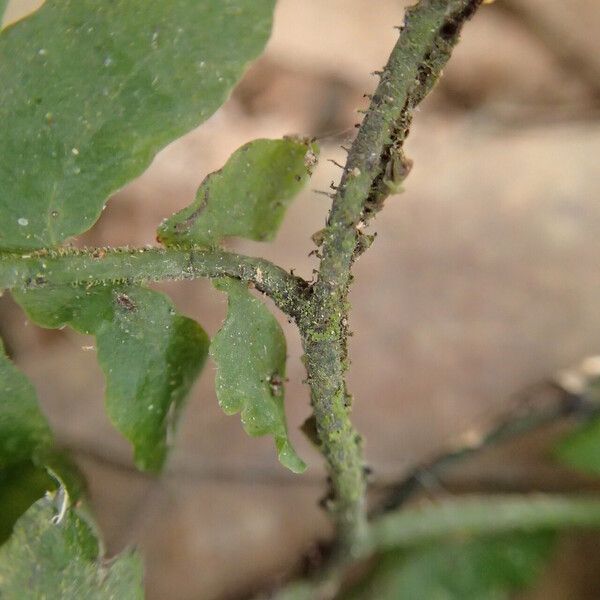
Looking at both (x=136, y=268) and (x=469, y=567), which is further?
(x=469, y=567)

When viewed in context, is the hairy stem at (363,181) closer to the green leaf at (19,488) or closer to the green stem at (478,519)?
the green leaf at (19,488)

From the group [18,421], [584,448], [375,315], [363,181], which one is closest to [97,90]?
[363,181]

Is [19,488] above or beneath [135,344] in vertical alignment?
beneath

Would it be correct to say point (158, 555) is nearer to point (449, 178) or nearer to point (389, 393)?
point (389, 393)

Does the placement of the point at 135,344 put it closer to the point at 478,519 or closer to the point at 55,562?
the point at 55,562

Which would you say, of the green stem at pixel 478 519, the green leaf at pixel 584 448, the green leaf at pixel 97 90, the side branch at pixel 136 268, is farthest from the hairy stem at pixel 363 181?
the green leaf at pixel 584 448

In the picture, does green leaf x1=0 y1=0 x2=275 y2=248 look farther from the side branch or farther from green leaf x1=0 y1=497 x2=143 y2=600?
green leaf x1=0 y1=497 x2=143 y2=600

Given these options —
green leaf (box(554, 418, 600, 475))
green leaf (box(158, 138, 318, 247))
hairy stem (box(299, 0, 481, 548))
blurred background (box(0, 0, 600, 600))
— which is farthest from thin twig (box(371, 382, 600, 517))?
green leaf (box(158, 138, 318, 247))

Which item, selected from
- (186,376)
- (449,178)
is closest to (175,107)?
(186,376)
